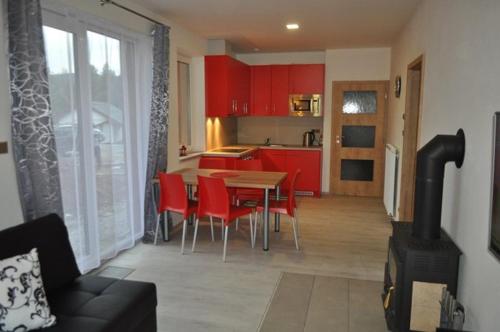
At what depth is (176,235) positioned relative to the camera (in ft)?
15.3

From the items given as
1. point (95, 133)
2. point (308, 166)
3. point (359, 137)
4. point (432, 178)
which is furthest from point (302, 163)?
point (432, 178)

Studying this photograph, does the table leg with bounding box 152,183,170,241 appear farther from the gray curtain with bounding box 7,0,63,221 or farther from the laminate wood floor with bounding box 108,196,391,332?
the gray curtain with bounding box 7,0,63,221

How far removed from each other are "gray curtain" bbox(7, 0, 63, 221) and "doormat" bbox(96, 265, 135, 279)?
96cm

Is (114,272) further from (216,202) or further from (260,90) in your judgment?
(260,90)

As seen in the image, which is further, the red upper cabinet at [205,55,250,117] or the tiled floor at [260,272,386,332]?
the red upper cabinet at [205,55,250,117]

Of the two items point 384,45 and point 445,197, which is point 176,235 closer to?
point 445,197

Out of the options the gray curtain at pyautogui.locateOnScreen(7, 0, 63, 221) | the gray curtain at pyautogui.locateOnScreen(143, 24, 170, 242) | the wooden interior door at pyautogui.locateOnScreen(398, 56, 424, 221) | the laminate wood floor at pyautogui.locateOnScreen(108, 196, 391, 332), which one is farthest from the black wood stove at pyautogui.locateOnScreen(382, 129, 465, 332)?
the gray curtain at pyautogui.locateOnScreen(143, 24, 170, 242)

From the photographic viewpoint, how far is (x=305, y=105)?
6.96 metres

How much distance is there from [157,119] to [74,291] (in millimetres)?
2381

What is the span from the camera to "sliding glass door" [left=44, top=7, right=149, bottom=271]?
314cm

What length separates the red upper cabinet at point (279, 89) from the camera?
6992 millimetres

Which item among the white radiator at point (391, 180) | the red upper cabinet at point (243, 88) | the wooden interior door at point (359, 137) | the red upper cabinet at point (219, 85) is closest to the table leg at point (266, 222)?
the white radiator at point (391, 180)

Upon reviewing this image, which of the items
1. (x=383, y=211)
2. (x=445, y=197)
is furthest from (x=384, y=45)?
(x=445, y=197)

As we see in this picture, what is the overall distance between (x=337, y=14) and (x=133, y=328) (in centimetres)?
377
